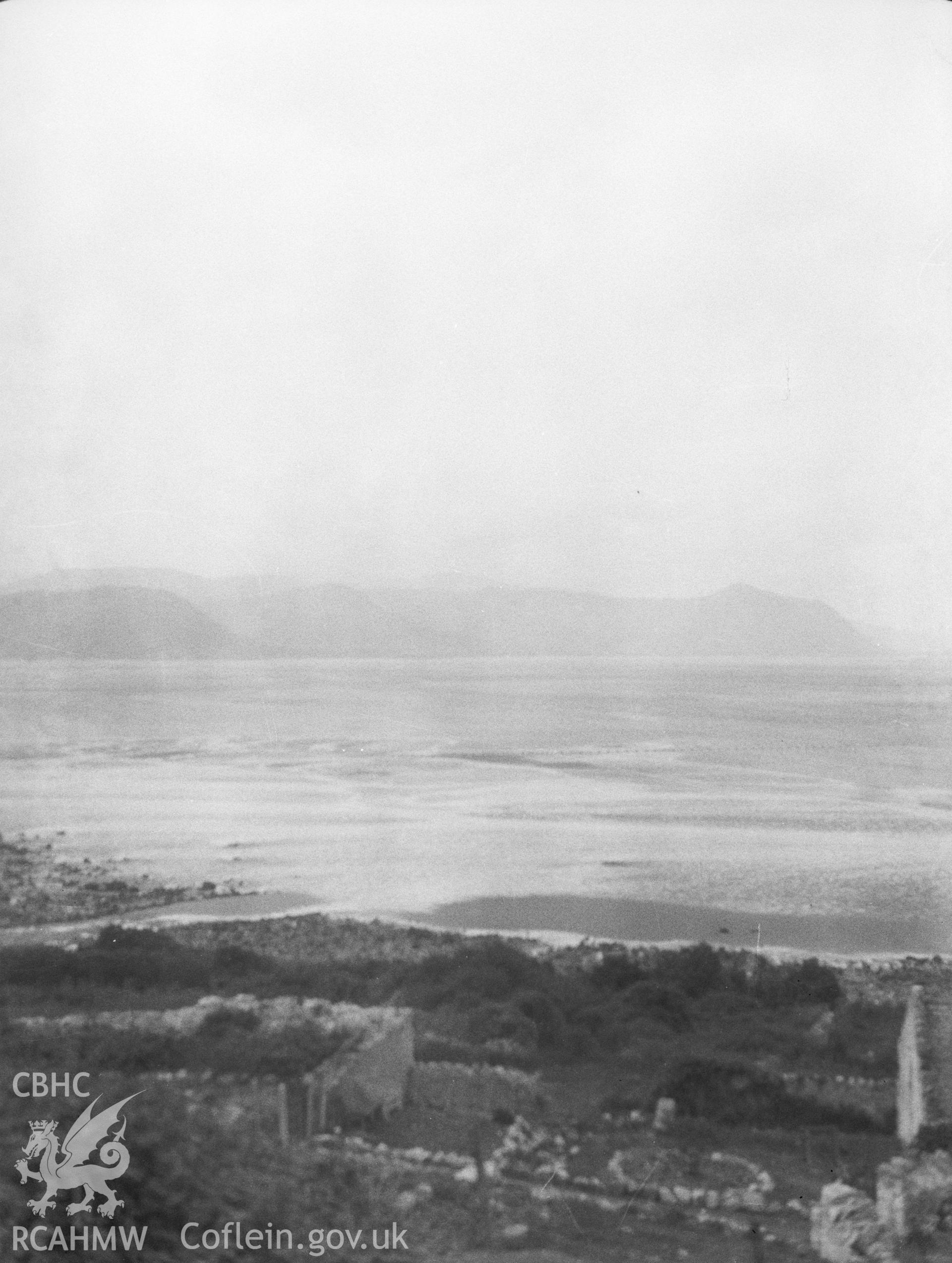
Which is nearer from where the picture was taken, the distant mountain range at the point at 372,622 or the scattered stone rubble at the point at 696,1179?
the scattered stone rubble at the point at 696,1179

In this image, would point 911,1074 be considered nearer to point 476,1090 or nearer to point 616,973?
point 616,973

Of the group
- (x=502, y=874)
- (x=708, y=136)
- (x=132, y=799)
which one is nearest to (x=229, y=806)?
(x=132, y=799)

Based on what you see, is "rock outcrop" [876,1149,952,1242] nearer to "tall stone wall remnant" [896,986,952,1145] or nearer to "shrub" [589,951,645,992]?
"tall stone wall remnant" [896,986,952,1145]

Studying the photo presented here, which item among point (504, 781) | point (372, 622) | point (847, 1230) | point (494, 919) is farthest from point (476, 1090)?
point (372, 622)

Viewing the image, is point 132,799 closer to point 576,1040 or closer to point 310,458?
point 310,458

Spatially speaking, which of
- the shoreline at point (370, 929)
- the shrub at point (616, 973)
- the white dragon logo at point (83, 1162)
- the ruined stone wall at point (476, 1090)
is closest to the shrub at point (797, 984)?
the shoreline at point (370, 929)

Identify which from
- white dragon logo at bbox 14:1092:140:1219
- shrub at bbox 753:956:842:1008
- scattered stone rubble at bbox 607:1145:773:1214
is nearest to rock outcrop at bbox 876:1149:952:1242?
scattered stone rubble at bbox 607:1145:773:1214

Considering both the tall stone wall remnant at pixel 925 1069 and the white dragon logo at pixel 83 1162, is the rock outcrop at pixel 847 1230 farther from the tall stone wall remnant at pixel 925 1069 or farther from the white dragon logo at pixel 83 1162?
the white dragon logo at pixel 83 1162
